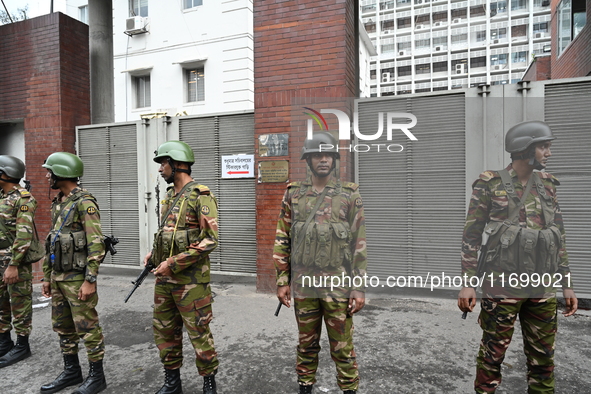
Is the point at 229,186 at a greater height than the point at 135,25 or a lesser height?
lesser

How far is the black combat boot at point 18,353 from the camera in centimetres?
335

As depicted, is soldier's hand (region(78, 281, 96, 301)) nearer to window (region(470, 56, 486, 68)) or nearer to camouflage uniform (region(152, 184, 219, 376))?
camouflage uniform (region(152, 184, 219, 376))

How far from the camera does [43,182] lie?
22.4 feet

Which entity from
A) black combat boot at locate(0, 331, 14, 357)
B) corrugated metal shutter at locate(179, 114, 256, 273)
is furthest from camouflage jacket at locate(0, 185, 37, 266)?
corrugated metal shutter at locate(179, 114, 256, 273)

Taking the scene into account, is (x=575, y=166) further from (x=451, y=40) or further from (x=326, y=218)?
(x=451, y=40)

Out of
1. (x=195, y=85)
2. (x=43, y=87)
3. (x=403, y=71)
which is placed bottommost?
(x=43, y=87)

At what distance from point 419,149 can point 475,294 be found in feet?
7.66

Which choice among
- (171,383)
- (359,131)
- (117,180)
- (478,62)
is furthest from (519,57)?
(171,383)

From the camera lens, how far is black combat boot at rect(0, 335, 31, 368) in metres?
3.35

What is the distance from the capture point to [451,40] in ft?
154

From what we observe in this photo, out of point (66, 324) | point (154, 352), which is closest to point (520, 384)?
Result: point (154, 352)

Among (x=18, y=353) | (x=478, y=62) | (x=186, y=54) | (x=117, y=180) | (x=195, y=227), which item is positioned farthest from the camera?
(x=478, y=62)

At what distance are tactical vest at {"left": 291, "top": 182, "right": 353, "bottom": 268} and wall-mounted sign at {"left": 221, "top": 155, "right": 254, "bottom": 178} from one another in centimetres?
323

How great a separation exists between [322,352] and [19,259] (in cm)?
309
